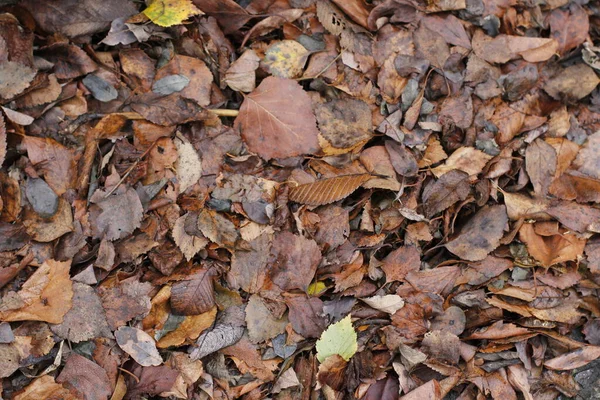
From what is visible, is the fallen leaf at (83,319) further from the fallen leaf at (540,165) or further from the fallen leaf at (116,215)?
the fallen leaf at (540,165)

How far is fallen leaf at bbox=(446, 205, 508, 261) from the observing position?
2389mm

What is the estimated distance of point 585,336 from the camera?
2408mm

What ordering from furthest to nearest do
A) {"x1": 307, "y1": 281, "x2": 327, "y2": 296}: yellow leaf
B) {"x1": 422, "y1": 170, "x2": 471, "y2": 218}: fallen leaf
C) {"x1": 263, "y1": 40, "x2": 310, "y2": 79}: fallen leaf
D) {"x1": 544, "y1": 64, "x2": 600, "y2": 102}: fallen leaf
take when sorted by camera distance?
{"x1": 544, "y1": 64, "x2": 600, "y2": 102}: fallen leaf < {"x1": 263, "y1": 40, "x2": 310, "y2": 79}: fallen leaf < {"x1": 422, "y1": 170, "x2": 471, "y2": 218}: fallen leaf < {"x1": 307, "y1": 281, "x2": 327, "y2": 296}: yellow leaf

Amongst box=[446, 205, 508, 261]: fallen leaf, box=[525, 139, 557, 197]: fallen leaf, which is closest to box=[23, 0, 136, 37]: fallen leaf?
box=[446, 205, 508, 261]: fallen leaf

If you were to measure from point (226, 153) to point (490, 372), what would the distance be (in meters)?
1.46

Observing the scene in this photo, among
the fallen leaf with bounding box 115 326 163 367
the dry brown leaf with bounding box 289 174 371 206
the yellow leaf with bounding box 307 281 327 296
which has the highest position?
the dry brown leaf with bounding box 289 174 371 206

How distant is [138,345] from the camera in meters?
2.14

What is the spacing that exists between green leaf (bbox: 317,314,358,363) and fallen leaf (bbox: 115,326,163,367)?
24.9 inches

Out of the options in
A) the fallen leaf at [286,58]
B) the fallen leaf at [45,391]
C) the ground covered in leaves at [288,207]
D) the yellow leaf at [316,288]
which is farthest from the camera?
the fallen leaf at [286,58]

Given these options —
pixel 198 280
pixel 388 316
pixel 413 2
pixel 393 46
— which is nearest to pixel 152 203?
pixel 198 280

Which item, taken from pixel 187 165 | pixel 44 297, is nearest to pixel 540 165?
pixel 187 165

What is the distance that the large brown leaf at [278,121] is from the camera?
2381mm

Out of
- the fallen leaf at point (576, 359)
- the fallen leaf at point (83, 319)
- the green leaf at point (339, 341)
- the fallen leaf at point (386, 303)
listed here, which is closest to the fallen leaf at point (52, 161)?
the fallen leaf at point (83, 319)

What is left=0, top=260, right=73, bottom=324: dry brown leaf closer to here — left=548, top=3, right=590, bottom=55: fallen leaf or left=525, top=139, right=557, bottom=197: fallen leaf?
left=525, top=139, right=557, bottom=197: fallen leaf
